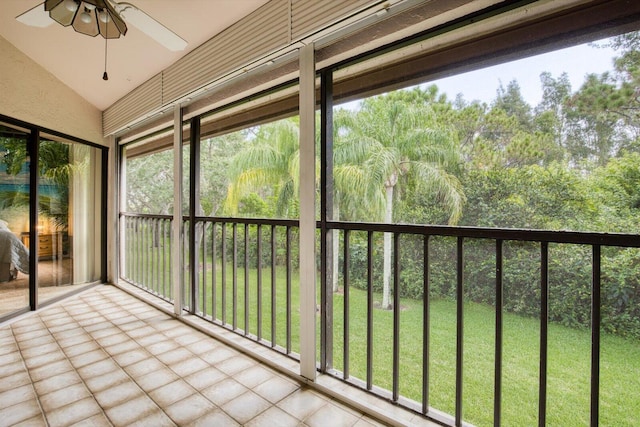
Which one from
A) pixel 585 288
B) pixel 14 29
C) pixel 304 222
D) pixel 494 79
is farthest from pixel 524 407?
pixel 14 29

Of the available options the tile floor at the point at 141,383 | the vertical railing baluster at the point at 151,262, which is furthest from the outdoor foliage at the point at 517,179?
the vertical railing baluster at the point at 151,262

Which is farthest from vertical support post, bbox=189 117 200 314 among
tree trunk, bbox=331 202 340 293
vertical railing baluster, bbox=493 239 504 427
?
vertical railing baluster, bbox=493 239 504 427

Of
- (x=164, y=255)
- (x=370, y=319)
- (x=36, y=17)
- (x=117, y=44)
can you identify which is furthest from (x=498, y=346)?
(x=164, y=255)

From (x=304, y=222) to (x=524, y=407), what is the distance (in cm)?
199

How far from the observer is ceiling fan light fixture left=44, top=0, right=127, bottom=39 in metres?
1.74

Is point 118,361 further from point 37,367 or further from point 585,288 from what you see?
point 585,288

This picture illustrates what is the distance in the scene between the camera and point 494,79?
1.88m

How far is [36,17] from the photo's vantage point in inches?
74.4

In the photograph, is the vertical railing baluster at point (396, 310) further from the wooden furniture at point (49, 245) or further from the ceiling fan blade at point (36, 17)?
A: the wooden furniture at point (49, 245)

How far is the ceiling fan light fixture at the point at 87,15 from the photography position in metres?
1.74

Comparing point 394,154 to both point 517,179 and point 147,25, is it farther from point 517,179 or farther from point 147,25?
point 147,25

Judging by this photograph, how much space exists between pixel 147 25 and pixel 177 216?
1.73m

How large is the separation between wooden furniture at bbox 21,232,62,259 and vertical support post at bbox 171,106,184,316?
1657 millimetres

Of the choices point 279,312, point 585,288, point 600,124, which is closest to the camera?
point 600,124
